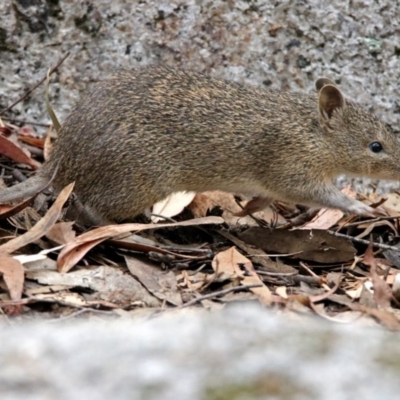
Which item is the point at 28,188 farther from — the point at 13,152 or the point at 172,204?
the point at 172,204

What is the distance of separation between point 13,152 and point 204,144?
61.4 inches

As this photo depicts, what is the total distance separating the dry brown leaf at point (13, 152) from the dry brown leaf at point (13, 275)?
2030mm

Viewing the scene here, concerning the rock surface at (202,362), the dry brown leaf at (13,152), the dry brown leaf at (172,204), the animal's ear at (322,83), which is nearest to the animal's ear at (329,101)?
the animal's ear at (322,83)

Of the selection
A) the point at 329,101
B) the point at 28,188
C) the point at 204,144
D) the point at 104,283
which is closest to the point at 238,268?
the point at 104,283

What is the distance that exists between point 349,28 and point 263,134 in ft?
4.83

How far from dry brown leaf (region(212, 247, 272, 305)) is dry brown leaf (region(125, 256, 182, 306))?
0.97 ft

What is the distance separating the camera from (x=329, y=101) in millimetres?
6707

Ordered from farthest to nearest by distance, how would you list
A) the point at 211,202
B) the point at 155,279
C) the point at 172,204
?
the point at 211,202
the point at 172,204
the point at 155,279

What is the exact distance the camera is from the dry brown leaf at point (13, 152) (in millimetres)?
6625

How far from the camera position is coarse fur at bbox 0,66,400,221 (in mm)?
6035

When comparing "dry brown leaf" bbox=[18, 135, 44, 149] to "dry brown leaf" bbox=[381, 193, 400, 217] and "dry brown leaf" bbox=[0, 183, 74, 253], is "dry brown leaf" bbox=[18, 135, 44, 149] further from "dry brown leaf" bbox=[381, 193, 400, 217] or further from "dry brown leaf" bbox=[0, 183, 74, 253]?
"dry brown leaf" bbox=[381, 193, 400, 217]

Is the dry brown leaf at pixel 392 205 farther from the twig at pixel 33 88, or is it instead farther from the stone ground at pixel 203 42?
the twig at pixel 33 88

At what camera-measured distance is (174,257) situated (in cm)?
543

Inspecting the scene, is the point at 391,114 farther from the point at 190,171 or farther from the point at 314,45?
the point at 190,171
